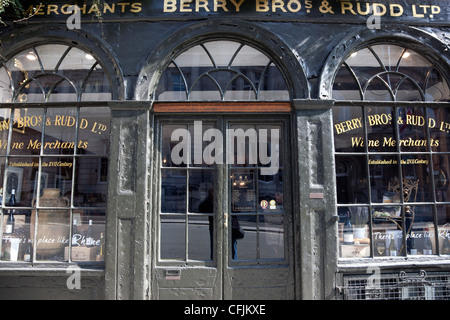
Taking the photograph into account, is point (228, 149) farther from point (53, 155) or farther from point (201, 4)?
point (53, 155)

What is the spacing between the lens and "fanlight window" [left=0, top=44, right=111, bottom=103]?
423 centimetres

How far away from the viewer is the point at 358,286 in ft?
12.7

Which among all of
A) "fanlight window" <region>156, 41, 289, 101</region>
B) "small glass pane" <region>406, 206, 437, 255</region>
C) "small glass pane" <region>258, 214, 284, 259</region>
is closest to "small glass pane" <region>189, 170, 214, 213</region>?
"small glass pane" <region>258, 214, 284, 259</region>

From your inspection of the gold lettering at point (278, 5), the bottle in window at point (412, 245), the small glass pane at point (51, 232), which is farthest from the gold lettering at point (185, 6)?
the bottle in window at point (412, 245)

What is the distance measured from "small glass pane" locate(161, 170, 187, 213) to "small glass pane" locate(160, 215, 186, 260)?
5.3 inches

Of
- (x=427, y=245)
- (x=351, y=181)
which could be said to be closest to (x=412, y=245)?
(x=427, y=245)

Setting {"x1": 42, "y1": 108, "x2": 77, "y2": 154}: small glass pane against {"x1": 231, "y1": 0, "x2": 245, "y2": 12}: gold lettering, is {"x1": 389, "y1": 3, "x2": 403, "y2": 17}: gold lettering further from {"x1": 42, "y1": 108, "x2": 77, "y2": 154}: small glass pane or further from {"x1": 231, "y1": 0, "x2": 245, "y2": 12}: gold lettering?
{"x1": 42, "y1": 108, "x2": 77, "y2": 154}: small glass pane

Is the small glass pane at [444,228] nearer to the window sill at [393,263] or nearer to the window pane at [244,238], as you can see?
the window sill at [393,263]

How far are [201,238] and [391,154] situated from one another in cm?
291

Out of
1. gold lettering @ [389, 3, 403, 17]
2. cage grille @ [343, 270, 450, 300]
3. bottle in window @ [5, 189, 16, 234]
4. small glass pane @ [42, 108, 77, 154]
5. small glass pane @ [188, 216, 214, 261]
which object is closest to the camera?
cage grille @ [343, 270, 450, 300]
